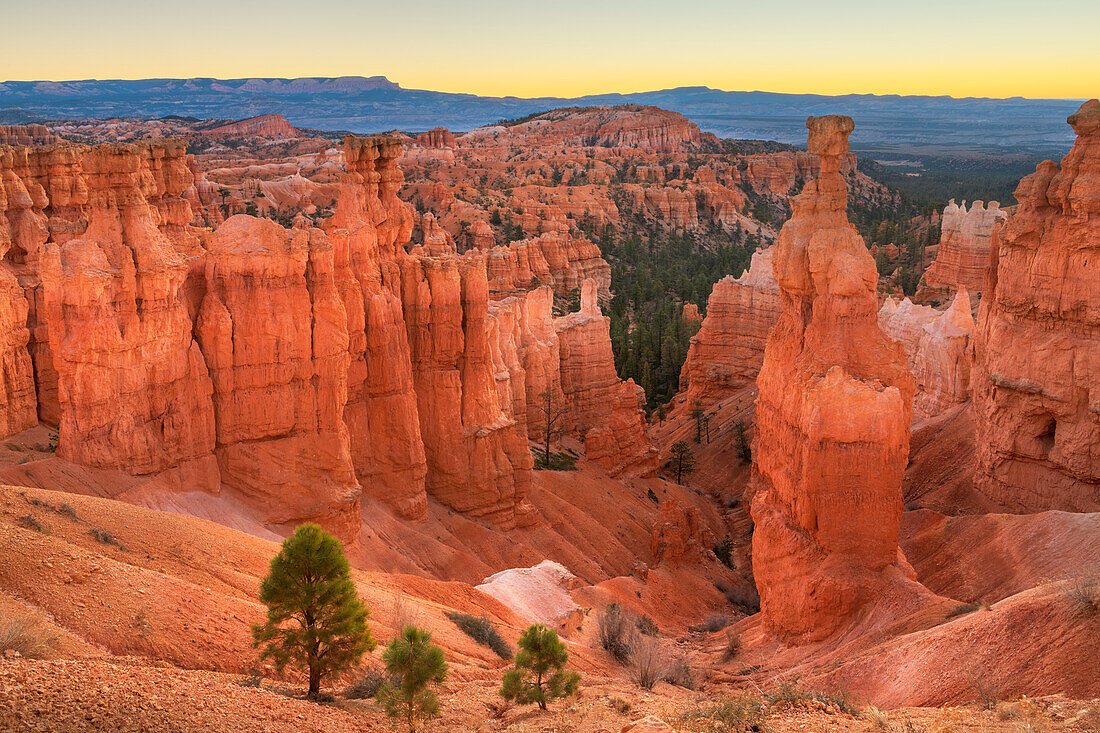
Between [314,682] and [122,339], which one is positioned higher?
[122,339]

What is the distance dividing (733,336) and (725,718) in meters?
42.0

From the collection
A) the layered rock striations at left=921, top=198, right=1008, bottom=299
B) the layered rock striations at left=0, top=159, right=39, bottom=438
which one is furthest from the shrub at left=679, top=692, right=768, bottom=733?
the layered rock striations at left=921, top=198, right=1008, bottom=299

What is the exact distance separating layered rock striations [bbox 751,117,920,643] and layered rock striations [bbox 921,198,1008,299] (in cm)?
4579

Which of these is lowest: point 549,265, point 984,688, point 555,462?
point 555,462

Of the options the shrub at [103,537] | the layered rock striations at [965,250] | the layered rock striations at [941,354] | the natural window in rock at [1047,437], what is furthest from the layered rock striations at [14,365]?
the layered rock striations at [965,250]

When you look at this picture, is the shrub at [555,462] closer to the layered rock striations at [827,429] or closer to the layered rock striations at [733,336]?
the layered rock striations at [733,336]

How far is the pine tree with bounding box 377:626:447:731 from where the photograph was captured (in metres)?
11.2

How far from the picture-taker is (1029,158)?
189 metres

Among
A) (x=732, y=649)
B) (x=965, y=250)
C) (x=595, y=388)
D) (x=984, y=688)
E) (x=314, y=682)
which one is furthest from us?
(x=965, y=250)

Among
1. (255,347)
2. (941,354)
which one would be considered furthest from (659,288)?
(255,347)

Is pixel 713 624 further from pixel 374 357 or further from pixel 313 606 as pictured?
pixel 313 606

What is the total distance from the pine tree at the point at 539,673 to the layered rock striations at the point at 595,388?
27061mm

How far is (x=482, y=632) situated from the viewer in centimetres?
1802

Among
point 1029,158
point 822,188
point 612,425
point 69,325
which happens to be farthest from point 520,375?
point 1029,158
